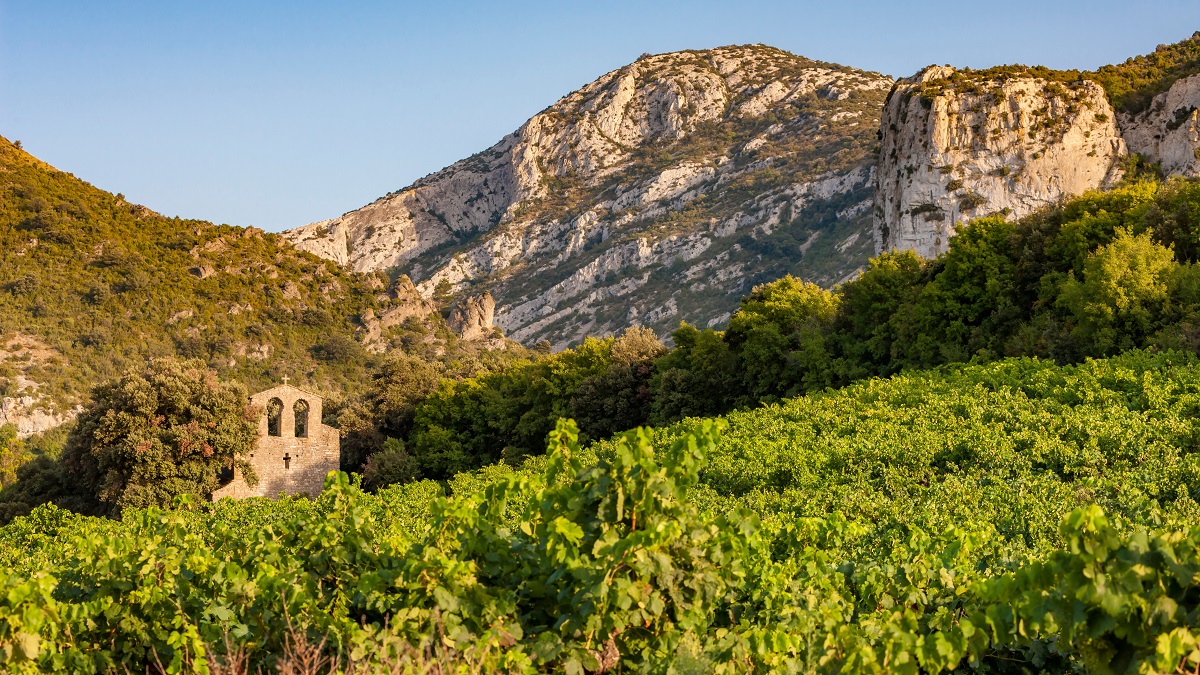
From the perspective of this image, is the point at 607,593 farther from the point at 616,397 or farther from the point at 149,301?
the point at 149,301

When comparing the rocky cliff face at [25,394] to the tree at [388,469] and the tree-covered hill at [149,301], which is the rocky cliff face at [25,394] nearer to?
the tree-covered hill at [149,301]

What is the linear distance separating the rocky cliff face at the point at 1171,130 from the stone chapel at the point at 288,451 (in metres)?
41.7

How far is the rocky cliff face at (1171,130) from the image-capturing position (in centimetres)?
4784

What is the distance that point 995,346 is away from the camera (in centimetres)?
3195

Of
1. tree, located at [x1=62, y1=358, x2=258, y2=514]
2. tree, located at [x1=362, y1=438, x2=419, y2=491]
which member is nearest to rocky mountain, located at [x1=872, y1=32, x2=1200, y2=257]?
tree, located at [x1=362, y1=438, x2=419, y2=491]

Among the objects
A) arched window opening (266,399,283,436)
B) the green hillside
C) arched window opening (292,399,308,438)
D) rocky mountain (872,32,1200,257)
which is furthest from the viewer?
the green hillside

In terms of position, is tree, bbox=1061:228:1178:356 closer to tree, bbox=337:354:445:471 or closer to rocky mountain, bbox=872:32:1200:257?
rocky mountain, bbox=872:32:1200:257

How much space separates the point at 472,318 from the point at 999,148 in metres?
49.0

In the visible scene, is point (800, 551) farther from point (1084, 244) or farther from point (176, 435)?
point (176, 435)

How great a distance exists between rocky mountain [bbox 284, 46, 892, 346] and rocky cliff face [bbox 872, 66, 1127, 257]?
130 ft

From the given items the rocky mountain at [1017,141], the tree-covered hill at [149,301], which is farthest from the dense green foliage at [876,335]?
the rocky mountain at [1017,141]

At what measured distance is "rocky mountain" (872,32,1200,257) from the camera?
165 ft

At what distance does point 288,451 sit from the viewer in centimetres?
3975

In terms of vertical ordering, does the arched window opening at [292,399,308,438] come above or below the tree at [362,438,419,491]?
above
